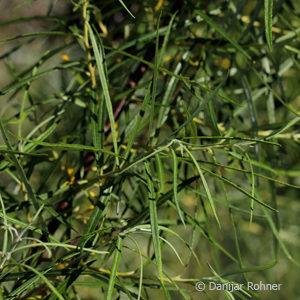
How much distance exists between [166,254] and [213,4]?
2.11 feet

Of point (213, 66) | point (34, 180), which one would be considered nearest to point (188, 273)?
point (34, 180)

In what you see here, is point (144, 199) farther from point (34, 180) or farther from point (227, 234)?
point (227, 234)

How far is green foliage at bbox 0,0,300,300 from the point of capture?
0.28 meters

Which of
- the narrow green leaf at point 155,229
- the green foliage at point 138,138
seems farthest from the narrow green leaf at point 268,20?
the narrow green leaf at point 155,229

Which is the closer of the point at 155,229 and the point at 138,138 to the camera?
the point at 155,229

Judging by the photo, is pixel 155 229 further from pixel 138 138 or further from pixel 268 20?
pixel 138 138

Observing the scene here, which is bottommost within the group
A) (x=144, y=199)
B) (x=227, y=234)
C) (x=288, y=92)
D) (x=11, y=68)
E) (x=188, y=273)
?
(x=188, y=273)

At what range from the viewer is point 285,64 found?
445mm

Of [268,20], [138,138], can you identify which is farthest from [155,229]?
[138,138]

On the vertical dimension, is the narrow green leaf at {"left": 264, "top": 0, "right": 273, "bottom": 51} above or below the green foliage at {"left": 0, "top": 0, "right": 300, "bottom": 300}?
above

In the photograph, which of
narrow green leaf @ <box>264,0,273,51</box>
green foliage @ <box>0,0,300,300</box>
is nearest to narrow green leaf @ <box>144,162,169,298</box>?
green foliage @ <box>0,0,300,300</box>

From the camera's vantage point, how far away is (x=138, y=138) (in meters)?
0.59

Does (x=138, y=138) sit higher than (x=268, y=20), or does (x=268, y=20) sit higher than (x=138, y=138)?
(x=268, y=20)

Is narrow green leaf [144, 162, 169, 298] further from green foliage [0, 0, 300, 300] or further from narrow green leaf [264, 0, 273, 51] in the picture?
narrow green leaf [264, 0, 273, 51]
